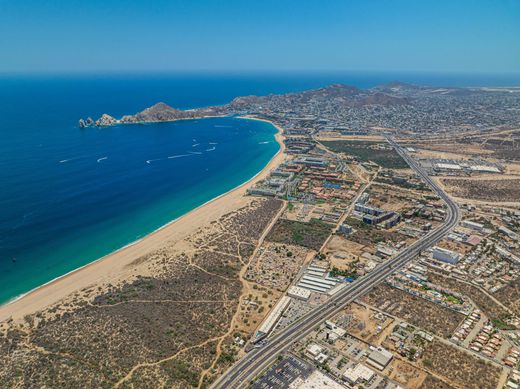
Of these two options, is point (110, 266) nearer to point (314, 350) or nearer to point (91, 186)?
point (314, 350)

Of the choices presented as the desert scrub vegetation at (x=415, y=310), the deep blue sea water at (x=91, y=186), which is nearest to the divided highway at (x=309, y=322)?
the desert scrub vegetation at (x=415, y=310)

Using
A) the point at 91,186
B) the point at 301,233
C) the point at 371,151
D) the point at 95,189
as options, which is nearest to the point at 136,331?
the point at 301,233

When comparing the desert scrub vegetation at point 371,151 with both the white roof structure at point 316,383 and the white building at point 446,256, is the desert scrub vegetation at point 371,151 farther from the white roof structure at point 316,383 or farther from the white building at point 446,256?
the white roof structure at point 316,383

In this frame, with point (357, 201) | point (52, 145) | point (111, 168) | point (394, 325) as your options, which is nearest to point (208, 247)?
point (394, 325)

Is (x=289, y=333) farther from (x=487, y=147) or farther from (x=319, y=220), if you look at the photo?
(x=487, y=147)

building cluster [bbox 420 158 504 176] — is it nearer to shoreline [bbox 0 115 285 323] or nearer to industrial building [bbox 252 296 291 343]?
shoreline [bbox 0 115 285 323]
